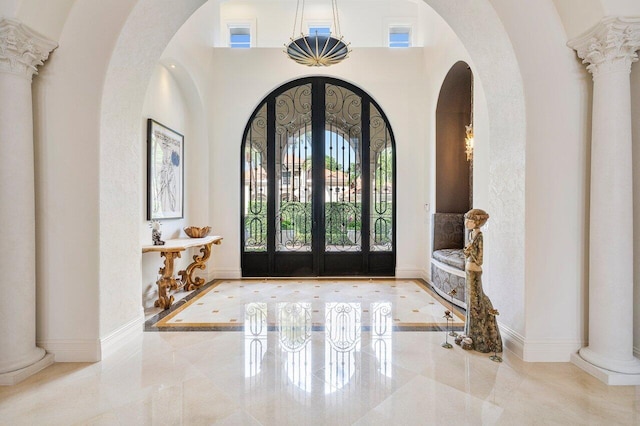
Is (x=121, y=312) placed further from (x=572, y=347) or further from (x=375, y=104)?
(x=375, y=104)

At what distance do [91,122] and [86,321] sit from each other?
1.75 meters

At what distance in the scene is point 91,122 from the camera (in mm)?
2838

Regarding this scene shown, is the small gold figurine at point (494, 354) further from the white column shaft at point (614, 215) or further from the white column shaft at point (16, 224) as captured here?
the white column shaft at point (16, 224)

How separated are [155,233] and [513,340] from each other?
14.6 feet

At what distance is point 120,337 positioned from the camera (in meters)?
3.13

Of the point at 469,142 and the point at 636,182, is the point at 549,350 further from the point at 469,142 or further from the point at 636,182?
the point at 469,142

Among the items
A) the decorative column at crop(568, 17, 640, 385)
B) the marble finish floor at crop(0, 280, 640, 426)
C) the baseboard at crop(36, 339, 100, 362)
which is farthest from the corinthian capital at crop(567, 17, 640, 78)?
the baseboard at crop(36, 339, 100, 362)

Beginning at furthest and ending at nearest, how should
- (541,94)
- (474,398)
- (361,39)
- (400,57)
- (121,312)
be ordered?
(361,39) → (400,57) → (121,312) → (541,94) → (474,398)

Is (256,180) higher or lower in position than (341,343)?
higher

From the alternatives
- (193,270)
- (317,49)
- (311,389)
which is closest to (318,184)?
(317,49)

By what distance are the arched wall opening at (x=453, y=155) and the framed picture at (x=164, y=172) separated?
4.46m

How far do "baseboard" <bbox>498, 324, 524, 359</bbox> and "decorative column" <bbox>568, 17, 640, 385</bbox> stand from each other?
466mm

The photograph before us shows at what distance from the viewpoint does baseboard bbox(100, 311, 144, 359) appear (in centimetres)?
291

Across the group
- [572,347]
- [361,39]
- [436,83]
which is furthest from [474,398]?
[361,39]
